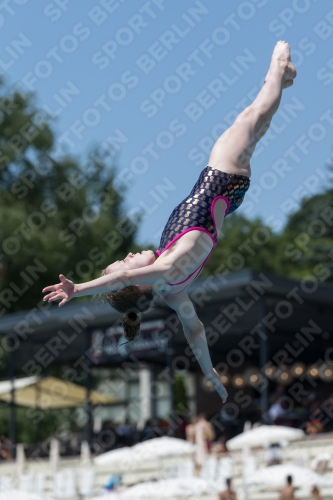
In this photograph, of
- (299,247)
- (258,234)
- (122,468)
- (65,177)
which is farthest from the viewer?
(258,234)

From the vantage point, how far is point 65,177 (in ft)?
134

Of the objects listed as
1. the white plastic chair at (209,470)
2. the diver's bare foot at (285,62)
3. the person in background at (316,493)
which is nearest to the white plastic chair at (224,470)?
the white plastic chair at (209,470)

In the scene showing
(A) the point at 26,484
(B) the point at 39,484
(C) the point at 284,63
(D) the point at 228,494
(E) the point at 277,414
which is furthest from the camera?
(E) the point at 277,414

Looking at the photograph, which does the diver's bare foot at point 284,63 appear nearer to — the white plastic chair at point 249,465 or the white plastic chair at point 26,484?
the white plastic chair at point 249,465

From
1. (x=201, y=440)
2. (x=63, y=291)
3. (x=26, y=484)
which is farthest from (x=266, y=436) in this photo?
(x=63, y=291)

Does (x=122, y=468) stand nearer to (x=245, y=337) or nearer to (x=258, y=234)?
(x=245, y=337)

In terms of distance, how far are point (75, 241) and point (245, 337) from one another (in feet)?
51.1

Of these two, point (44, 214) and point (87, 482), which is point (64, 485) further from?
point (44, 214)

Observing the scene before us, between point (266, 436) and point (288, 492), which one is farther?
point (266, 436)

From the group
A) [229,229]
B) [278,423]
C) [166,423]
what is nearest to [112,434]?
[166,423]

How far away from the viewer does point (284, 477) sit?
1436 centimetres

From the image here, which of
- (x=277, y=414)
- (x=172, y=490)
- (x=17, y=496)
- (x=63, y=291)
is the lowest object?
(x=17, y=496)

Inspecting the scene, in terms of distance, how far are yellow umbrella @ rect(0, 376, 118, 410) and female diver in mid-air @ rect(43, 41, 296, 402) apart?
753 inches

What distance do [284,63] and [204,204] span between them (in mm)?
1294
